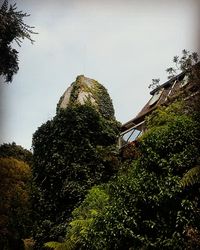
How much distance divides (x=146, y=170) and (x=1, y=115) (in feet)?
24.1

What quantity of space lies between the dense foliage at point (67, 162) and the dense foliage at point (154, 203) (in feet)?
15.7

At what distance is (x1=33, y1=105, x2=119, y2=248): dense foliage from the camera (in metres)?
23.0

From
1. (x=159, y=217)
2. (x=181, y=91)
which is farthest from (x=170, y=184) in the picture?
(x=181, y=91)

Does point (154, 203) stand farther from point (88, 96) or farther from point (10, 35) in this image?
point (88, 96)

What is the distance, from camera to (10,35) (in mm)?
16844

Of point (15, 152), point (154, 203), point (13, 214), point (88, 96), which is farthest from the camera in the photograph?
point (15, 152)

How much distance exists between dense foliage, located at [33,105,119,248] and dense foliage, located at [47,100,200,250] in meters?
4.79

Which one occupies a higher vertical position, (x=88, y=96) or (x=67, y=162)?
(x=88, y=96)

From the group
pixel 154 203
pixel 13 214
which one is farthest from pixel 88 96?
pixel 154 203

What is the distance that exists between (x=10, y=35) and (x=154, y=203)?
779cm

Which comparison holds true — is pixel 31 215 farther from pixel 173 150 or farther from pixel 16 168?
pixel 173 150

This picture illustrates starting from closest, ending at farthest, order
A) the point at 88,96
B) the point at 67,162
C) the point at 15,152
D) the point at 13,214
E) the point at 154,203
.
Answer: the point at 154,203
the point at 67,162
the point at 13,214
the point at 88,96
the point at 15,152

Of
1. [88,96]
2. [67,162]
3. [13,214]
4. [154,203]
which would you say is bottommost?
[154,203]

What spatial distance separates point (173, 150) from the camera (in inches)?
669
